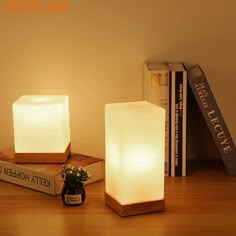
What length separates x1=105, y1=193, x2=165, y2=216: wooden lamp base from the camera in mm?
1164

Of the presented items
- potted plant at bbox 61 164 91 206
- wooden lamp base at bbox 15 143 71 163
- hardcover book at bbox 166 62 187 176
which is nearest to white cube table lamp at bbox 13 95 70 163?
wooden lamp base at bbox 15 143 71 163

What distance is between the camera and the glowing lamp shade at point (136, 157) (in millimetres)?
1144

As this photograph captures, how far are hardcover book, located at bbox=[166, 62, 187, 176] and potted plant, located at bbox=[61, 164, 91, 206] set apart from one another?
0.29 meters

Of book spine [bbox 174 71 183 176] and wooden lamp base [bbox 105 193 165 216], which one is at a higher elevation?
book spine [bbox 174 71 183 176]

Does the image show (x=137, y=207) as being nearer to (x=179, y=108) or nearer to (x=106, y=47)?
(x=179, y=108)

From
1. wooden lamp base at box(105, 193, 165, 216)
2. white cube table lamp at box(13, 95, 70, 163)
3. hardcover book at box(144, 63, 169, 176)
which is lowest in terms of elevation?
wooden lamp base at box(105, 193, 165, 216)

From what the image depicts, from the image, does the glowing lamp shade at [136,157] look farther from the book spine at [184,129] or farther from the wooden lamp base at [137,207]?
the book spine at [184,129]

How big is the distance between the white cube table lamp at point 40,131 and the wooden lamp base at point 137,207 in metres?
0.25

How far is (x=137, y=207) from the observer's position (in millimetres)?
1174

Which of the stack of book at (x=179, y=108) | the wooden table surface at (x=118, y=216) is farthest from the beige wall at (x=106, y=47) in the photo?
the wooden table surface at (x=118, y=216)

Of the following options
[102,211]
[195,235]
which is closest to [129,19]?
[102,211]

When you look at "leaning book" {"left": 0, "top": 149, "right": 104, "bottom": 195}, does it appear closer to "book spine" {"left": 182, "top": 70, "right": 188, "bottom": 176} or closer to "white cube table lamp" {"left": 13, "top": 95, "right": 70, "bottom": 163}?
"white cube table lamp" {"left": 13, "top": 95, "right": 70, "bottom": 163}

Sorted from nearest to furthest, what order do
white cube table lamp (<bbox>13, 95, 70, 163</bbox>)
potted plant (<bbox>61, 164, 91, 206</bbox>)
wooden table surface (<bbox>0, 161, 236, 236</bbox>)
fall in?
1. wooden table surface (<bbox>0, 161, 236, 236</bbox>)
2. potted plant (<bbox>61, 164, 91, 206</bbox>)
3. white cube table lamp (<bbox>13, 95, 70, 163</bbox>)

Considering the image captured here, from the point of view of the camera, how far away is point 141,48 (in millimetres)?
1535
